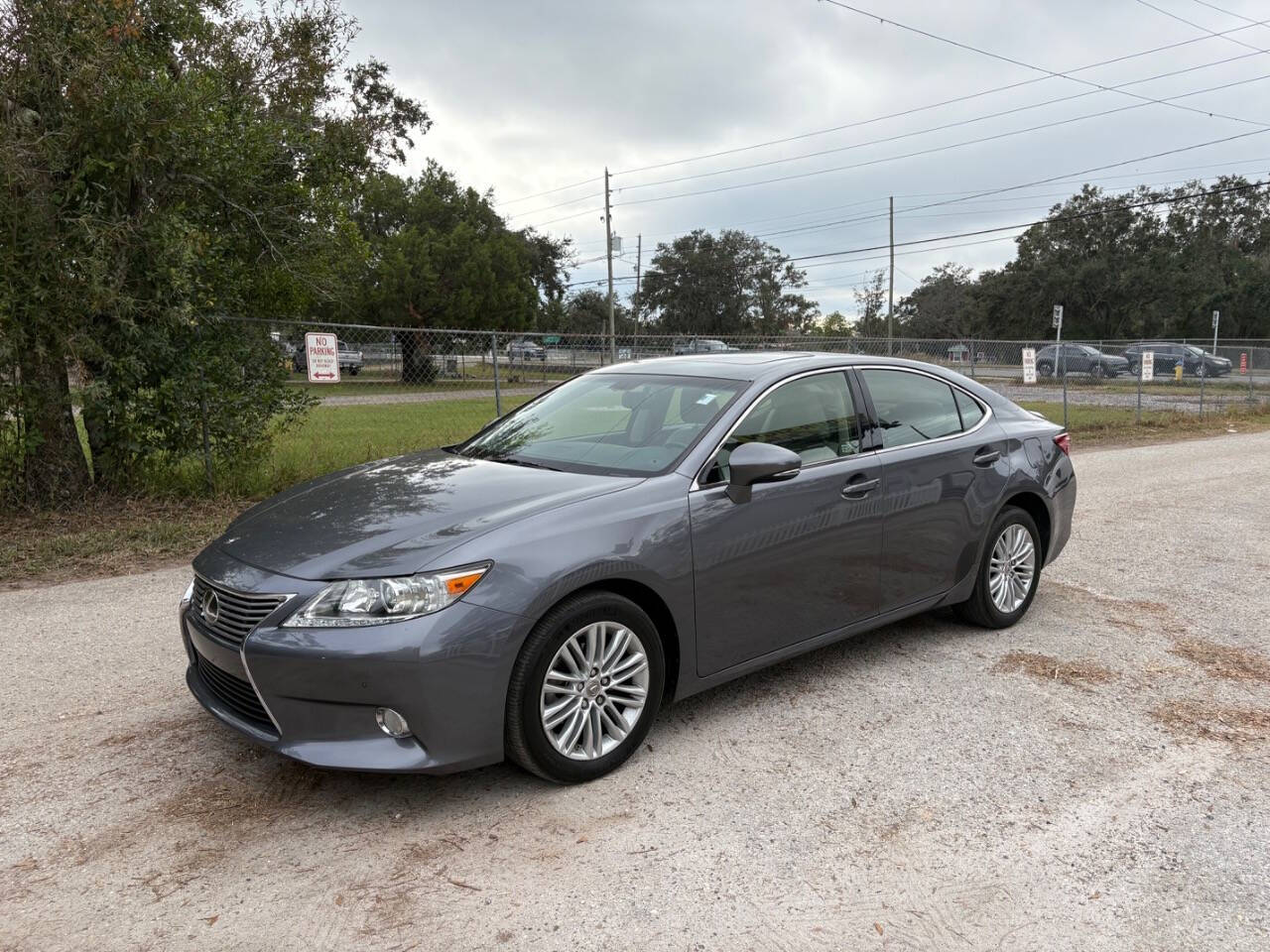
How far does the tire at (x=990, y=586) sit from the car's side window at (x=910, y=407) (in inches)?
23.5

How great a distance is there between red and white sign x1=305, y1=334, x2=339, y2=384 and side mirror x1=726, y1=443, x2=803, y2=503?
6286 millimetres

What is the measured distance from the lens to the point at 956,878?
279 centimetres

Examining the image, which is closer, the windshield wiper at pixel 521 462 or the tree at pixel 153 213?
the windshield wiper at pixel 521 462

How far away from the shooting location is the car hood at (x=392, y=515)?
3141 mm

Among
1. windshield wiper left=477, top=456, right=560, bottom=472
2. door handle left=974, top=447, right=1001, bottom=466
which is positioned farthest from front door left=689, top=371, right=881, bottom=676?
door handle left=974, top=447, right=1001, bottom=466

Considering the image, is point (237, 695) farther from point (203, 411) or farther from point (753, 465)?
point (203, 411)

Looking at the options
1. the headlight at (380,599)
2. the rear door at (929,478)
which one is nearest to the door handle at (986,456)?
the rear door at (929,478)

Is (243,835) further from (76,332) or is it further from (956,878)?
(76,332)

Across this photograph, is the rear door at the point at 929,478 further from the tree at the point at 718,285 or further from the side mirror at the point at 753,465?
the tree at the point at 718,285

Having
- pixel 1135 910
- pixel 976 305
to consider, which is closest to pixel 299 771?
pixel 1135 910

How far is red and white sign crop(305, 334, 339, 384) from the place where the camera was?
8867 mm

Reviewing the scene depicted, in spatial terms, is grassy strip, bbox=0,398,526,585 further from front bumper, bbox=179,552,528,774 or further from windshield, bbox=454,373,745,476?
front bumper, bbox=179,552,528,774

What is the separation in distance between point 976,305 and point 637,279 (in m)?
26.2

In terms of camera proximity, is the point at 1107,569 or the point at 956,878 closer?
the point at 956,878
